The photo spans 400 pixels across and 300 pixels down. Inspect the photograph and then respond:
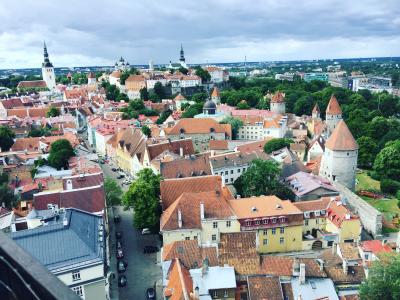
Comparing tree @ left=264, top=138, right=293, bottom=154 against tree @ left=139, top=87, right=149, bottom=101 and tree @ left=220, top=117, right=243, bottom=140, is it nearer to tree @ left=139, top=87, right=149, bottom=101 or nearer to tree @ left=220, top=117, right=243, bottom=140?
tree @ left=220, top=117, right=243, bottom=140

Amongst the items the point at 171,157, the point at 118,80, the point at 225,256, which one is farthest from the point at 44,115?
the point at 225,256

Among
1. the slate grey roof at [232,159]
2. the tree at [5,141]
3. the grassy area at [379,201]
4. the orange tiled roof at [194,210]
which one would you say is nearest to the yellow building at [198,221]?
the orange tiled roof at [194,210]

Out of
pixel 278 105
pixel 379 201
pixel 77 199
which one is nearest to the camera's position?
pixel 77 199

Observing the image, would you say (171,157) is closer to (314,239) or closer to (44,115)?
(314,239)

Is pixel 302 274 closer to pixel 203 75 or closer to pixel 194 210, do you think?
pixel 194 210

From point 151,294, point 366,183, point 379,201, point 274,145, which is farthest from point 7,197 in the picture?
point 366,183

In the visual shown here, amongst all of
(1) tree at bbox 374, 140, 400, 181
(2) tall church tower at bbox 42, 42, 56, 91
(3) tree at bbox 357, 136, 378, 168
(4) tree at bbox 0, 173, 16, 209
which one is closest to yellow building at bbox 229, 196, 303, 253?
(4) tree at bbox 0, 173, 16, 209
